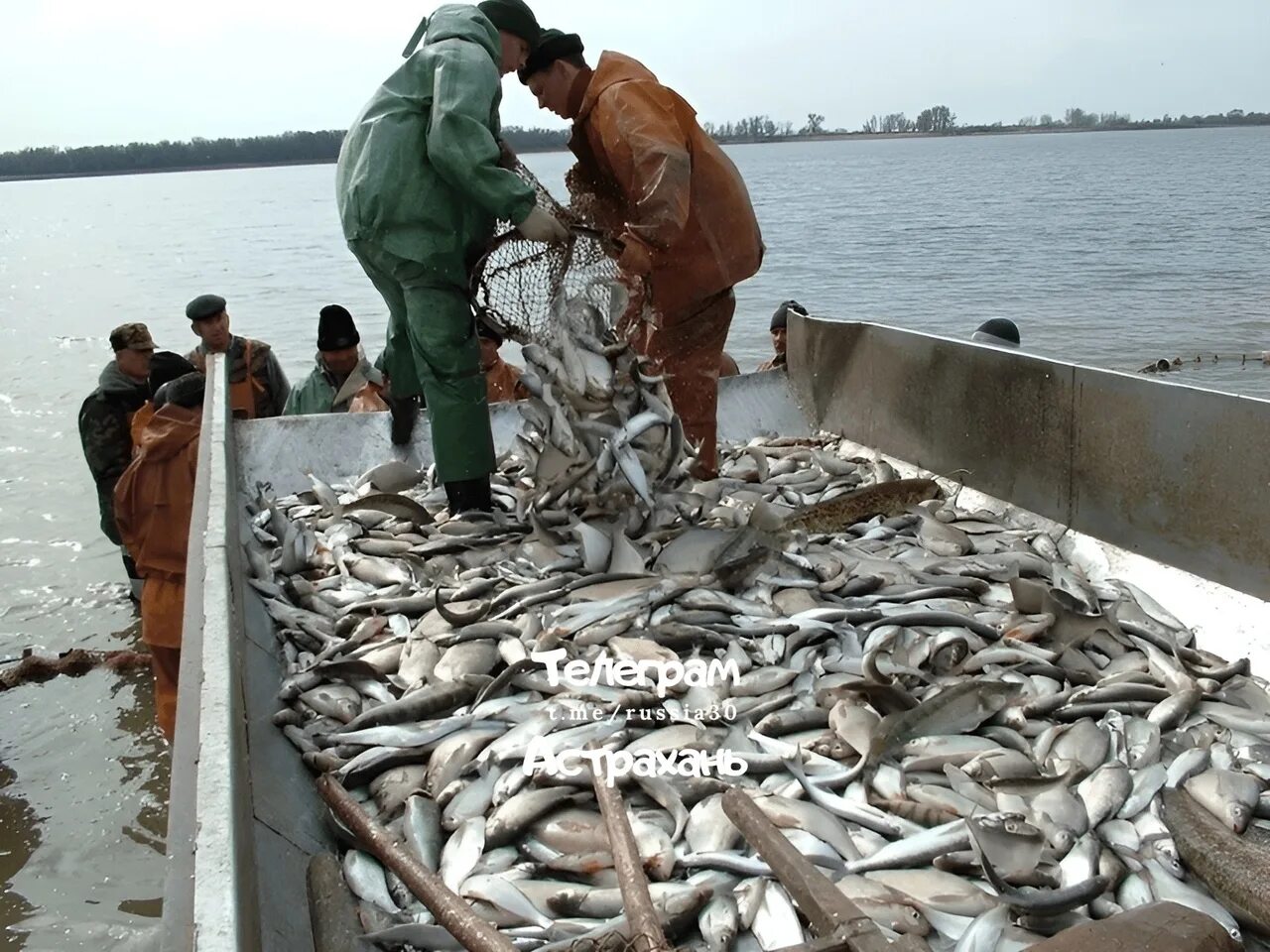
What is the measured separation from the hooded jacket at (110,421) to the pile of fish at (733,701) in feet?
7.96

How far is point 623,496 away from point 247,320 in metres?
23.9

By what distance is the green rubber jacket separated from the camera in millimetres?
4355

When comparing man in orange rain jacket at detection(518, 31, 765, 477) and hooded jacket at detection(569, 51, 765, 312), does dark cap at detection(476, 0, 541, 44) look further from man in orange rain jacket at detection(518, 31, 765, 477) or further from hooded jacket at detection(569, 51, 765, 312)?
hooded jacket at detection(569, 51, 765, 312)

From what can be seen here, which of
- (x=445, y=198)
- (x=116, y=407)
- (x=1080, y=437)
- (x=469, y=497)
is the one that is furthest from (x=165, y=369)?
(x=1080, y=437)

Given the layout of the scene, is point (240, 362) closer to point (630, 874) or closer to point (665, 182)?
point (665, 182)

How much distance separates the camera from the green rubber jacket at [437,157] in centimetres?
436

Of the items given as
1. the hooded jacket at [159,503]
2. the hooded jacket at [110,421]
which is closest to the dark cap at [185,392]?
the hooded jacket at [159,503]

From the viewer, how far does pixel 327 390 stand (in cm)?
733

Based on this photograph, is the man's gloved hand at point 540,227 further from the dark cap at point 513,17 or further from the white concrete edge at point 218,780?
the white concrete edge at point 218,780

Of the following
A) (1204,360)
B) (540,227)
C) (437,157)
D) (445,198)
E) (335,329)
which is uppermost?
(437,157)

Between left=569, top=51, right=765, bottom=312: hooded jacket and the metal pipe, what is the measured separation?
2.61m

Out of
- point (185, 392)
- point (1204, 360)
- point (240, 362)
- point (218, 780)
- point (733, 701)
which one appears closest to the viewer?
point (218, 780)

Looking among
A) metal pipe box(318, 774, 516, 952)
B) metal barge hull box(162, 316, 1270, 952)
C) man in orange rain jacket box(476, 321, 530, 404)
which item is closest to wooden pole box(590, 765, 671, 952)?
metal pipe box(318, 774, 516, 952)

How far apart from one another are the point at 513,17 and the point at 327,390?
10.4 ft
